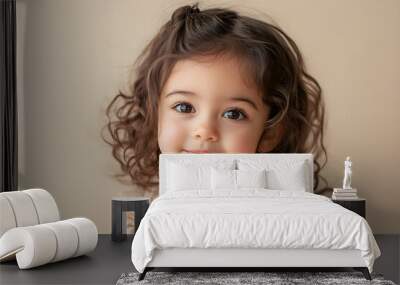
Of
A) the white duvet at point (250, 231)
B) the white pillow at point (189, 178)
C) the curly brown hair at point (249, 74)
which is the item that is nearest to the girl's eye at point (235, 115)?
the curly brown hair at point (249, 74)

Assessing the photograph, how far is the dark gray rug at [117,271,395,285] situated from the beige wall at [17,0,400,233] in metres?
2.11

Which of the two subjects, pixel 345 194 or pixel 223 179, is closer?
pixel 223 179

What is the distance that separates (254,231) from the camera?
15.2ft

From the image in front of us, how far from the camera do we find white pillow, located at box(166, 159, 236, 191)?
6.23 metres

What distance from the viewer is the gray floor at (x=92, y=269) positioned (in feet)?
15.9

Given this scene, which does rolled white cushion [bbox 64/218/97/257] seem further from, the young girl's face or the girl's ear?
the girl's ear

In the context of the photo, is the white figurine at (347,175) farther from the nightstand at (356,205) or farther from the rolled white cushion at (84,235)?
the rolled white cushion at (84,235)

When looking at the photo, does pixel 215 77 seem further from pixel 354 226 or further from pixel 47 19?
pixel 354 226

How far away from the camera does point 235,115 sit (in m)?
6.60

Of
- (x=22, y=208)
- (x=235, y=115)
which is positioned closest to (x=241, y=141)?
(x=235, y=115)

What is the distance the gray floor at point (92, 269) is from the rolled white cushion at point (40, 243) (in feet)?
0.27

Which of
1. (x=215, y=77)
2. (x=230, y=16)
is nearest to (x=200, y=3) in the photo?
(x=230, y=16)

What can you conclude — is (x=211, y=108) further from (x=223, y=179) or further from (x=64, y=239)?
(x=64, y=239)

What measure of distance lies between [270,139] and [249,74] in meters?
0.69
